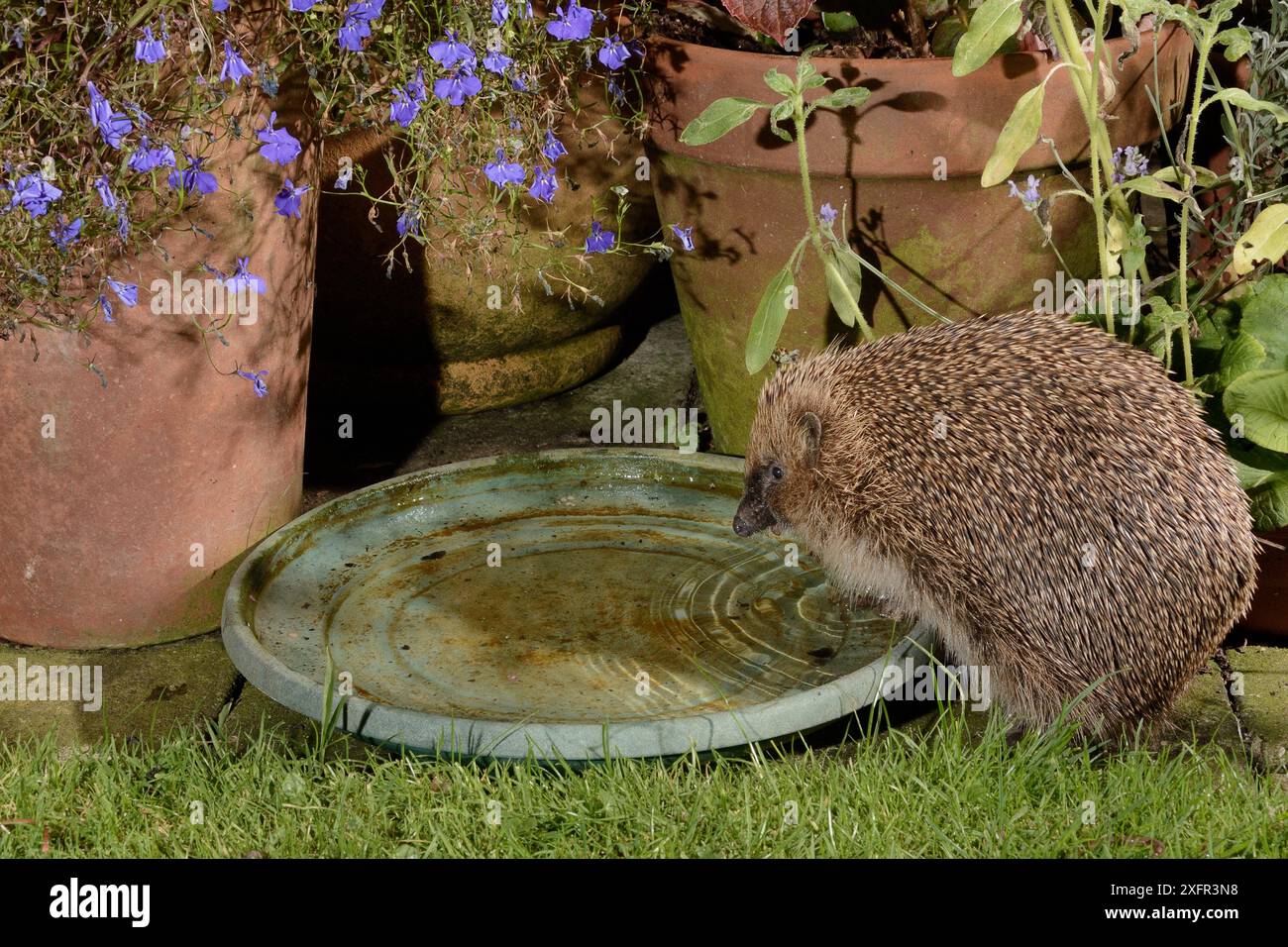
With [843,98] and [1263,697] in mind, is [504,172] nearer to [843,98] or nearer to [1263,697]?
[843,98]

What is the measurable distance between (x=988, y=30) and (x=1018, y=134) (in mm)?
216

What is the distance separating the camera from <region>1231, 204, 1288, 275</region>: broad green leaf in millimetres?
3232

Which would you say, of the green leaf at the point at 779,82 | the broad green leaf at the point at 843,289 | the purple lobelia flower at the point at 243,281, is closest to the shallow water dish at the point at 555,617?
the broad green leaf at the point at 843,289

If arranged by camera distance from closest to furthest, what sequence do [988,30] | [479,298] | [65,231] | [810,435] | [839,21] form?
[65,231]
[988,30]
[810,435]
[839,21]
[479,298]

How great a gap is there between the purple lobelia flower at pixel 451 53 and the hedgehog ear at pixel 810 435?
1.01 meters

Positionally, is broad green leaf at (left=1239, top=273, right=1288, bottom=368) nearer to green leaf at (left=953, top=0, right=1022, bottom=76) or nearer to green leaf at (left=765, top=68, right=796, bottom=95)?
green leaf at (left=953, top=0, right=1022, bottom=76)

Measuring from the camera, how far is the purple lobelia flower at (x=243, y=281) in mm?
3172

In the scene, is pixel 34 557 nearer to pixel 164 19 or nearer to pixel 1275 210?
pixel 164 19

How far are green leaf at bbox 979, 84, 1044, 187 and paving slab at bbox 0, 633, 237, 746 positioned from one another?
1.97 metres

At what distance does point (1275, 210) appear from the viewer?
326 centimetres

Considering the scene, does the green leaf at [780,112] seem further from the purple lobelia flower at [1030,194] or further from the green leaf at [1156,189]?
the green leaf at [1156,189]

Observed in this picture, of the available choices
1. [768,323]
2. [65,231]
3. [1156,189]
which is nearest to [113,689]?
[65,231]

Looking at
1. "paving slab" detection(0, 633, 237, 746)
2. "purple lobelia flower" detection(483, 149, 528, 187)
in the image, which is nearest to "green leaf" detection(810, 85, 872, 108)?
"purple lobelia flower" detection(483, 149, 528, 187)

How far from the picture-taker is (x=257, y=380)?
337cm
